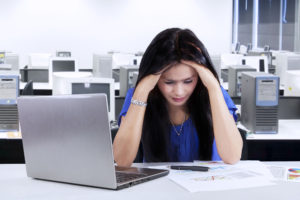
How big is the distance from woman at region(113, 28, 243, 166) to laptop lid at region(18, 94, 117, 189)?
1.52 feet

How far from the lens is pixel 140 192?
1691 millimetres

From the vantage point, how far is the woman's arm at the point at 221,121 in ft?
7.15

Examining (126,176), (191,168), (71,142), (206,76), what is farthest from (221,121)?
Result: (71,142)

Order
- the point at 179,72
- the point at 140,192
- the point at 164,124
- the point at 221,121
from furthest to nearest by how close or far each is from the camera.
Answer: the point at 164,124
the point at 221,121
the point at 179,72
the point at 140,192

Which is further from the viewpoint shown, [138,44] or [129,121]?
[138,44]

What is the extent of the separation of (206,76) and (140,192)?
2.23 feet

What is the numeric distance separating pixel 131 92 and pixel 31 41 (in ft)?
32.9

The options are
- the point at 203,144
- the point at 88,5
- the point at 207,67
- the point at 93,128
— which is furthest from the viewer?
the point at 88,5

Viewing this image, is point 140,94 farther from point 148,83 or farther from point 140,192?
point 140,192

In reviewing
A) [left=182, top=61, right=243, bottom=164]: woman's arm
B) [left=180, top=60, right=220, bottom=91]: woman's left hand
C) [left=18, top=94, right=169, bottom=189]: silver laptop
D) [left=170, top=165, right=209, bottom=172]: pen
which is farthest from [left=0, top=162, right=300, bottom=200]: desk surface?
[left=180, top=60, right=220, bottom=91]: woman's left hand

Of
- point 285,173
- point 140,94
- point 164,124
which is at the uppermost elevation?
point 140,94

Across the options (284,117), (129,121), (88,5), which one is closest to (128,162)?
(129,121)

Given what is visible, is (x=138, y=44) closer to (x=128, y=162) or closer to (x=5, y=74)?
(x=5, y=74)

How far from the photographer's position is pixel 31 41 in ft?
39.4
